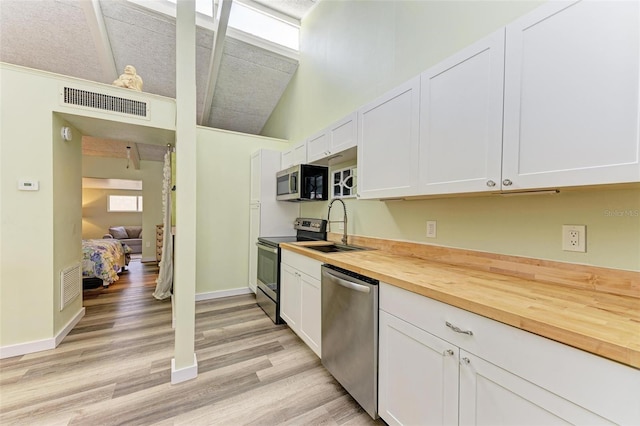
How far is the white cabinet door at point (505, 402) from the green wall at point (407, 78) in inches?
29.1

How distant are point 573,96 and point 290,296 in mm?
2357

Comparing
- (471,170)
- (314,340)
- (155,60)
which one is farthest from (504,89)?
(155,60)

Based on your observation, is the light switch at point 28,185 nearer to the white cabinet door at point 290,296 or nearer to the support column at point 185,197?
the support column at point 185,197

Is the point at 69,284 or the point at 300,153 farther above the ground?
the point at 300,153

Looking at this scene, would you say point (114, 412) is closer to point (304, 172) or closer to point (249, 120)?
point (304, 172)

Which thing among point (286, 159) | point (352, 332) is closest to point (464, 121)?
point (352, 332)

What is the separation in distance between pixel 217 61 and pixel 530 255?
411cm

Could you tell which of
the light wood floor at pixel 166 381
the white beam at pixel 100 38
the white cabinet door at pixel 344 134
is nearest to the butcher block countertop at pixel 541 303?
the light wood floor at pixel 166 381

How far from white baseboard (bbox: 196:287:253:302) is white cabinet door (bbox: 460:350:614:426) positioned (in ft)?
11.0

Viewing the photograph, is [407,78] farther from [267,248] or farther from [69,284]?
[69,284]

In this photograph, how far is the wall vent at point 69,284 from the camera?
7.84 feet

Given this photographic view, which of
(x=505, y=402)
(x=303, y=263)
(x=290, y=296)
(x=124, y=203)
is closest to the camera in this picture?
(x=505, y=402)

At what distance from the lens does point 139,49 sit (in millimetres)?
3330

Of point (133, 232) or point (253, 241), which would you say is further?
point (133, 232)
